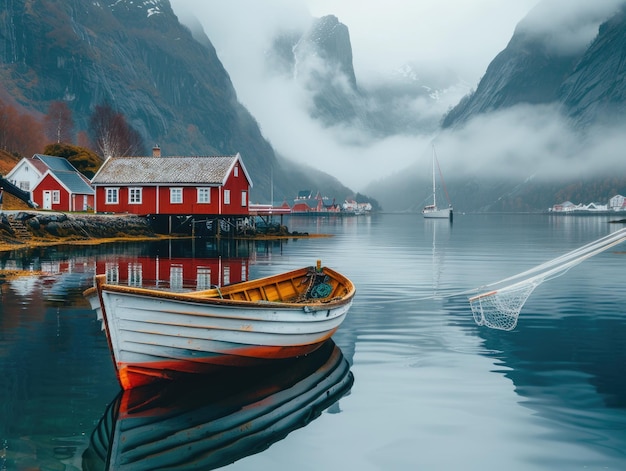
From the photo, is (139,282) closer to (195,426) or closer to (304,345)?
(304,345)

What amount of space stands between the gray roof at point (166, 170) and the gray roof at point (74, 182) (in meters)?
6.79

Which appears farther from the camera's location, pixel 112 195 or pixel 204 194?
pixel 112 195

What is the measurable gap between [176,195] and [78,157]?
2909 centimetres

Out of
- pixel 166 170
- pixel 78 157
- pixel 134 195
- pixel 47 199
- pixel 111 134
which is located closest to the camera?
pixel 166 170

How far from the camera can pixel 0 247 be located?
5012cm

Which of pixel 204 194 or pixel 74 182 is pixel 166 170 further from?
pixel 74 182

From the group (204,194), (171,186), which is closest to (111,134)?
(171,186)

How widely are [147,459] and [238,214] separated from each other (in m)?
65.7

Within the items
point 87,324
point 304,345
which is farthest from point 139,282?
point 304,345

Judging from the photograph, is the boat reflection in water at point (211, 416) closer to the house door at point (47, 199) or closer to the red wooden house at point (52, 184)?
the red wooden house at point (52, 184)

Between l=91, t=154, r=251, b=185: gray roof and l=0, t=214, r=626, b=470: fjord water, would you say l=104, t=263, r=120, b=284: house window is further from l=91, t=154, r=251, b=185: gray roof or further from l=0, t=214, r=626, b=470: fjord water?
l=91, t=154, r=251, b=185: gray roof

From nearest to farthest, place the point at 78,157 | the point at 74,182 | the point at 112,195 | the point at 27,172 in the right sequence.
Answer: the point at 112,195 < the point at 74,182 < the point at 27,172 < the point at 78,157

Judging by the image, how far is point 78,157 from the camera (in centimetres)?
9575

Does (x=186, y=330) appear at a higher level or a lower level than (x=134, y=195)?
lower
